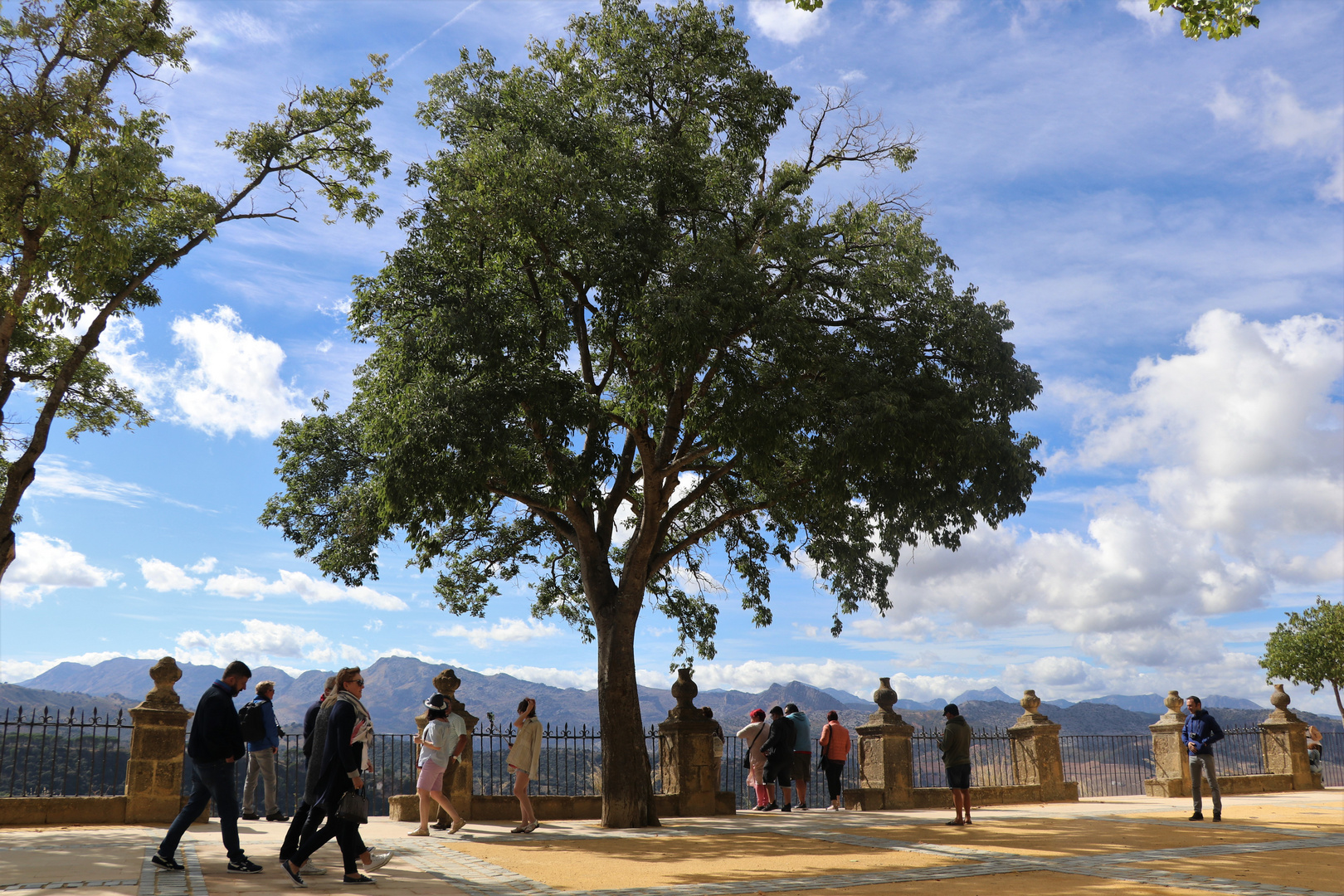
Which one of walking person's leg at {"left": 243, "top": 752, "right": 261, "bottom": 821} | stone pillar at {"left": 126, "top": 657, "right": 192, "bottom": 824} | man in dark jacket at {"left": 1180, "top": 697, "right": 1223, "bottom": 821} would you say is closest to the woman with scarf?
walking person's leg at {"left": 243, "top": 752, "right": 261, "bottom": 821}

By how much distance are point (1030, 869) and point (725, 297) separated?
299 inches

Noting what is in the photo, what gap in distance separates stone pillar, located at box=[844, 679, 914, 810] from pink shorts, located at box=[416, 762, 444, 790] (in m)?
9.06

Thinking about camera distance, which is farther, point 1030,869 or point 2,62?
point 2,62

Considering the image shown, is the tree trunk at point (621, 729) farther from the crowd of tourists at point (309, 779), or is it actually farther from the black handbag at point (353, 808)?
the black handbag at point (353, 808)

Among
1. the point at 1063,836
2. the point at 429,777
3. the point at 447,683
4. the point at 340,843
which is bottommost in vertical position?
the point at 1063,836

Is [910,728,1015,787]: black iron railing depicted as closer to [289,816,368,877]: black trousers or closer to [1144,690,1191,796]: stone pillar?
[1144,690,1191,796]: stone pillar

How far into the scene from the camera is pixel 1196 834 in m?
12.1

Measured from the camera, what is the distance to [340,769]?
7887 mm

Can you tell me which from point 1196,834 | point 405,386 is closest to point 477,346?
point 405,386

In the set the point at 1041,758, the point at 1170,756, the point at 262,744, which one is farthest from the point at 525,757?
the point at 1170,756

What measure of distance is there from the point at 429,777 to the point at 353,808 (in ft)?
12.3

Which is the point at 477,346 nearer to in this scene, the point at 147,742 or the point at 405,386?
the point at 405,386

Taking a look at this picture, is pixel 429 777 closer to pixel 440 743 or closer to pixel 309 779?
pixel 440 743

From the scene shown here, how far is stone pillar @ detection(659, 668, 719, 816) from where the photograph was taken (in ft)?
52.6
